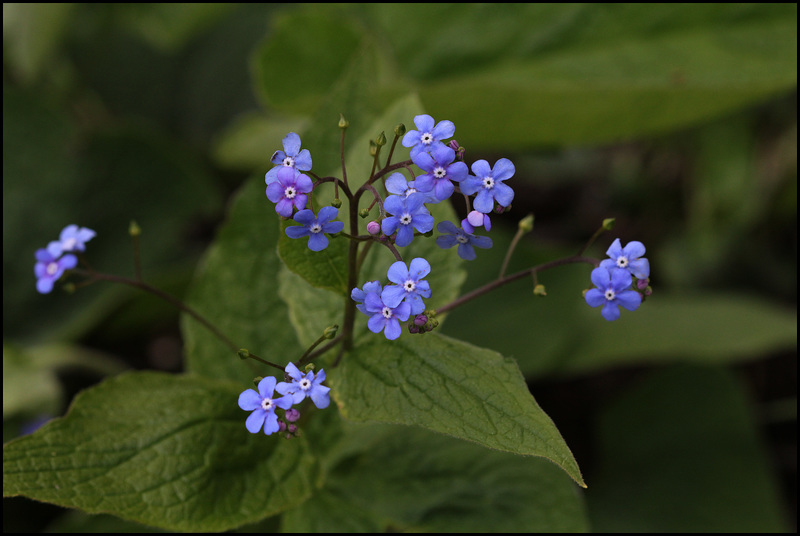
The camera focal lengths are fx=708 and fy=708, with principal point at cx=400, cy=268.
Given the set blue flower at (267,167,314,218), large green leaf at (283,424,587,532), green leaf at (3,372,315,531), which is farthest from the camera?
large green leaf at (283,424,587,532)

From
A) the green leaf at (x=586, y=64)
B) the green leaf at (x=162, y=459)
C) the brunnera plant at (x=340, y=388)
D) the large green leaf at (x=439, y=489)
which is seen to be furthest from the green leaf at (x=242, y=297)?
the green leaf at (x=586, y=64)

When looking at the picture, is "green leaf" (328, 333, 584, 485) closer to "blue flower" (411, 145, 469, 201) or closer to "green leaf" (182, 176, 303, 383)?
"blue flower" (411, 145, 469, 201)

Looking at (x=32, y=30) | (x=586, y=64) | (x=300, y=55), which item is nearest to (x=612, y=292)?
(x=586, y=64)

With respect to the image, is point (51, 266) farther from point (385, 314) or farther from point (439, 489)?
point (439, 489)

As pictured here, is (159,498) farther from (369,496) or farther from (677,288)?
(677,288)

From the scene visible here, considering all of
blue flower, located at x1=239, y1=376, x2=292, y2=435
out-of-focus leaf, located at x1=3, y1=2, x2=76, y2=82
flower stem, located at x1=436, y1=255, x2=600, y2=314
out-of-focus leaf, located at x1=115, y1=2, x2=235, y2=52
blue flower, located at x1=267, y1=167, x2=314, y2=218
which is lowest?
blue flower, located at x1=239, y1=376, x2=292, y2=435

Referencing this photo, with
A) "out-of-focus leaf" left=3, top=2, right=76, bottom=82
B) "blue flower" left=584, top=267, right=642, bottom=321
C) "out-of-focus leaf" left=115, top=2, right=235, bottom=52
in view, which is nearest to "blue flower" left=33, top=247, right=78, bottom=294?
"blue flower" left=584, top=267, right=642, bottom=321

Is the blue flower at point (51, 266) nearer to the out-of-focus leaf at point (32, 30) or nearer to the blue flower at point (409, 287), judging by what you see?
the blue flower at point (409, 287)

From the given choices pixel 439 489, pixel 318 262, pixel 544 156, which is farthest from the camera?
pixel 544 156
